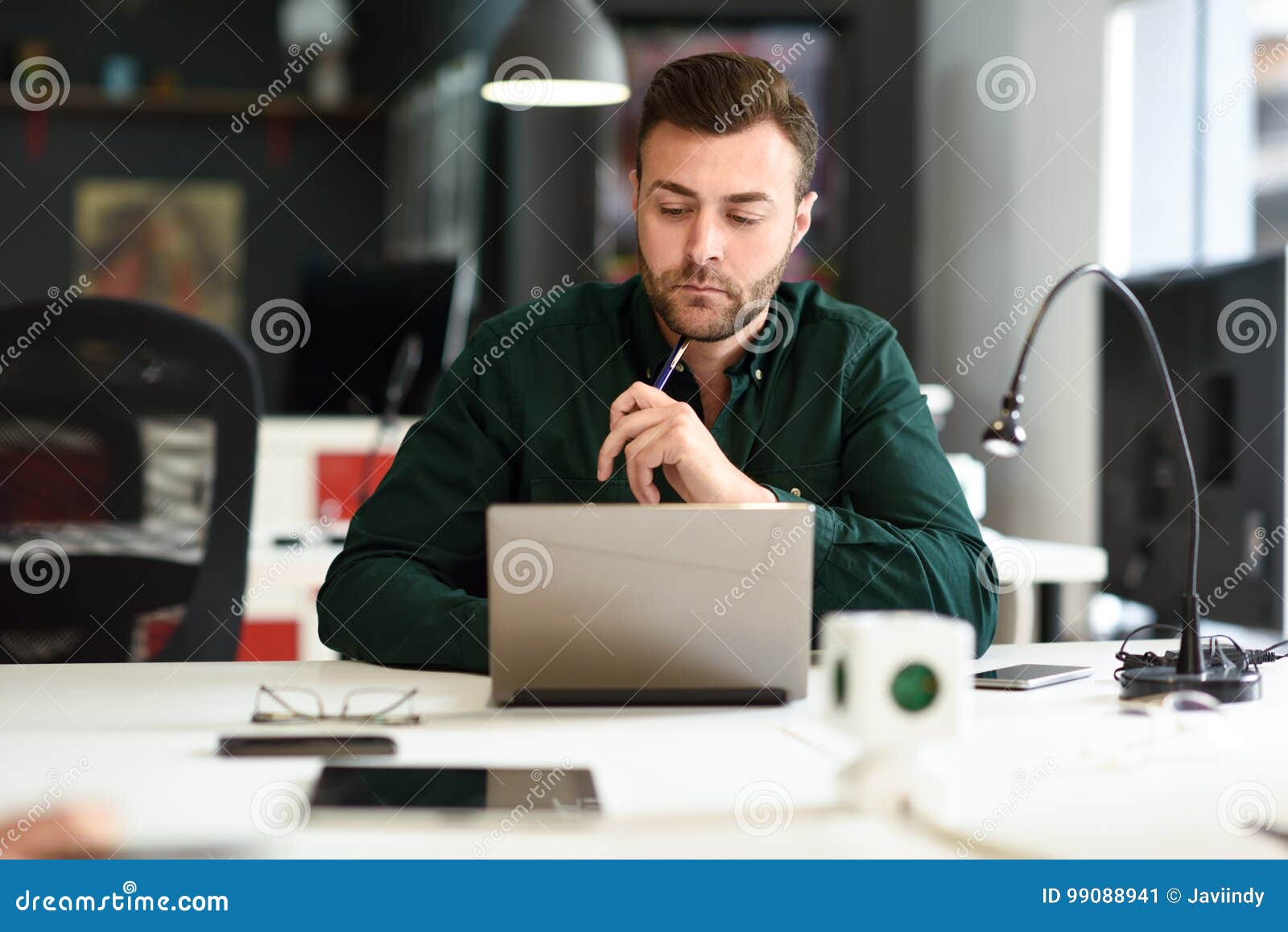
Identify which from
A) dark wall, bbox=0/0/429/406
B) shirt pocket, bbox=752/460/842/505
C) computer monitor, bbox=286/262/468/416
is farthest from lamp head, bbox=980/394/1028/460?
dark wall, bbox=0/0/429/406

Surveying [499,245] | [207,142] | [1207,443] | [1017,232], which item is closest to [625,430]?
[1207,443]

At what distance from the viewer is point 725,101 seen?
1.73 metres

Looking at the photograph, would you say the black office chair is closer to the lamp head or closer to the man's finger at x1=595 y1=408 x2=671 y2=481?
the man's finger at x1=595 y1=408 x2=671 y2=481

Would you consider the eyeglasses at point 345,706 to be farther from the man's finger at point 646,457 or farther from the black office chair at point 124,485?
the black office chair at point 124,485

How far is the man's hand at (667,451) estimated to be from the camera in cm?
145

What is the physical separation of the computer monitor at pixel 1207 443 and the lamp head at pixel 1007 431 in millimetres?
822

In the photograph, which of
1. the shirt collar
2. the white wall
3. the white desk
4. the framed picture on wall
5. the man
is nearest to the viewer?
the white desk

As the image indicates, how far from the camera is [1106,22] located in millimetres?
3777

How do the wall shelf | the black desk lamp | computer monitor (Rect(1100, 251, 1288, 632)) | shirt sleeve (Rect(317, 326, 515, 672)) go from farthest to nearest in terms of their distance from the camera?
the wall shelf → computer monitor (Rect(1100, 251, 1288, 632)) → shirt sleeve (Rect(317, 326, 515, 672)) → the black desk lamp

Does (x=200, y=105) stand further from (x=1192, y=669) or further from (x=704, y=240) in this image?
(x=1192, y=669)

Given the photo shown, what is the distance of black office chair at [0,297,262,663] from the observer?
1.84 meters

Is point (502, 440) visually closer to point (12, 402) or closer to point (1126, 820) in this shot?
point (12, 402)

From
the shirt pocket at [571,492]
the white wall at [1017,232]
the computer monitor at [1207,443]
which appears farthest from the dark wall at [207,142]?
the shirt pocket at [571,492]

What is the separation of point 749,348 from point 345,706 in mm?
831
